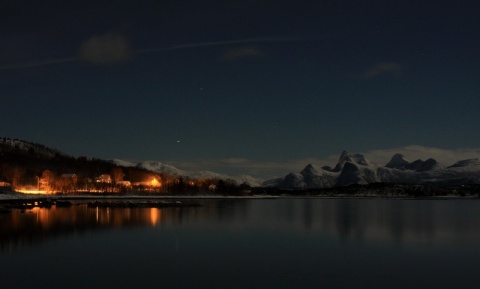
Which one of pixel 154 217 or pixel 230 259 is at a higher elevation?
pixel 230 259

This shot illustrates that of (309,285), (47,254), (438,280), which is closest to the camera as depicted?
(309,285)

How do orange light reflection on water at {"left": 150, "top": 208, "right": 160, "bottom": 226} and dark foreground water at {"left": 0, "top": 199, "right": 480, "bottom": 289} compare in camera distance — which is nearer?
dark foreground water at {"left": 0, "top": 199, "right": 480, "bottom": 289}

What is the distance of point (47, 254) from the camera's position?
3488 centimetres

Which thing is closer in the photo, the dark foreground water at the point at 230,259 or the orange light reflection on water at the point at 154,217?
the dark foreground water at the point at 230,259

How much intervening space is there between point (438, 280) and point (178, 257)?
1738cm

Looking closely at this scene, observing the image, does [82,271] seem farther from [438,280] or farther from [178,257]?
[438,280]

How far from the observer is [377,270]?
101 feet

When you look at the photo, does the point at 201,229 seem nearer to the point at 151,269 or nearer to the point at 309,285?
the point at 151,269

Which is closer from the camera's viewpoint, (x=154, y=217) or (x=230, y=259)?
(x=230, y=259)

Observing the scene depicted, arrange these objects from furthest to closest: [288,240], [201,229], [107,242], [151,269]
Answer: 1. [201,229]
2. [288,240]
3. [107,242]
4. [151,269]

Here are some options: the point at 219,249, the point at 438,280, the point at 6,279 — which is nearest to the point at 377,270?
the point at 438,280

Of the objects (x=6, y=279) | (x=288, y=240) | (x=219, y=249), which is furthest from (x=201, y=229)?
(x=6, y=279)

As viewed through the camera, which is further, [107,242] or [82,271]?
[107,242]

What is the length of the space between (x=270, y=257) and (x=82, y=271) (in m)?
13.3
